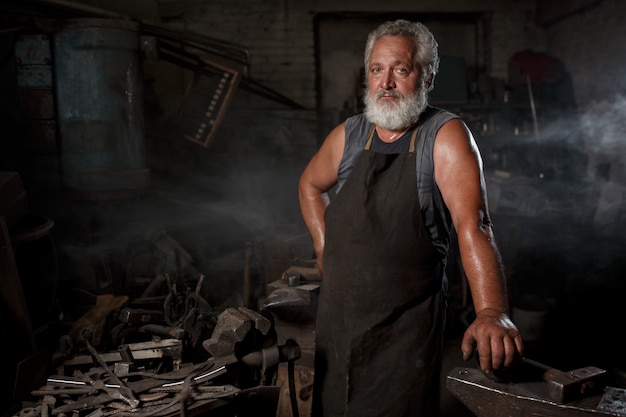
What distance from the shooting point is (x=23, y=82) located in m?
5.10

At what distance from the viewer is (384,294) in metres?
2.28

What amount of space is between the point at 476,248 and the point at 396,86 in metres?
0.89

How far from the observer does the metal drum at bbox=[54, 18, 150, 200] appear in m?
5.03

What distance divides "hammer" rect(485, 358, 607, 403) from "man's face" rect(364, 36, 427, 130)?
118 centimetres

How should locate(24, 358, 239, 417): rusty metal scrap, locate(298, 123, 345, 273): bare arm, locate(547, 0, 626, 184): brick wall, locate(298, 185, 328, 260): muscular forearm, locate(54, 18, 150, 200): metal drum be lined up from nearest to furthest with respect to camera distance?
locate(24, 358, 239, 417): rusty metal scrap, locate(298, 123, 345, 273): bare arm, locate(298, 185, 328, 260): muscular forearm, locate(54, 18, 150, 200): metal drum, locate(547, 0, 626, 184): brick wall

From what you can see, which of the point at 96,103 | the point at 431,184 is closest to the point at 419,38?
the point at 431,184

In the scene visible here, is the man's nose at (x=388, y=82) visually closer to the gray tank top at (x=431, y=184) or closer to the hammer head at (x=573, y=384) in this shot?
the gray tank top at (x=431, y=184)

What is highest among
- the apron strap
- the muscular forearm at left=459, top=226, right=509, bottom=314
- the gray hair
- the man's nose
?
the gray hair

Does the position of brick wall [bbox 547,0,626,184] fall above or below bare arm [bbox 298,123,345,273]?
above

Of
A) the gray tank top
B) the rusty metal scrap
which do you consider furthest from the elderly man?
the rusty metal scrap

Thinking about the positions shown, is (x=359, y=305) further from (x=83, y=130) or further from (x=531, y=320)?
(x=83, y=130)

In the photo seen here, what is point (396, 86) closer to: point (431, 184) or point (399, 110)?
point (399, 110)

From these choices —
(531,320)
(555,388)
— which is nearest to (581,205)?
(531,320)

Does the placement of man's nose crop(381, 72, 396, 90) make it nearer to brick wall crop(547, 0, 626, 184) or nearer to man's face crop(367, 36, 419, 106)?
man's face crop(367, 36, 419, 106)
